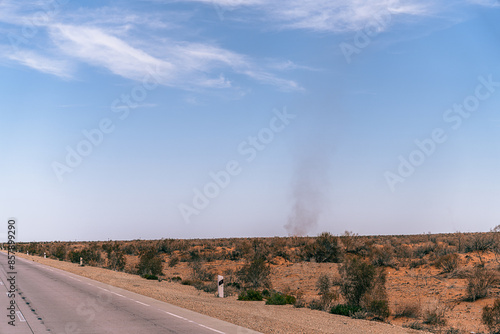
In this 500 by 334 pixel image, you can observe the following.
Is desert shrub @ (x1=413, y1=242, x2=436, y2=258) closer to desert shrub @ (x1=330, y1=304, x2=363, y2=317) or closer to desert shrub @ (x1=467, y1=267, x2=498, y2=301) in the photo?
desert shrub @ (x1=467, y1=267, x2=498, y2=301)

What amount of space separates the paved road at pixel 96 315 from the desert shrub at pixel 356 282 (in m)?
7.79

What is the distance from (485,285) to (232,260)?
96.0ft

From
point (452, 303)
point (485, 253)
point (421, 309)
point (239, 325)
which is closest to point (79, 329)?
point (239, 325)

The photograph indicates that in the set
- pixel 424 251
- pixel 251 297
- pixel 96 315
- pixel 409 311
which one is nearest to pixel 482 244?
pixel 424 251

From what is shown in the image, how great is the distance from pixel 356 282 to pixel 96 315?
11.4m

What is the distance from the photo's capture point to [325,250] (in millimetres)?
40719

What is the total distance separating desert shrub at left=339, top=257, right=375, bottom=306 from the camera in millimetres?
21031

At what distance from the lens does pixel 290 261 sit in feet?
138

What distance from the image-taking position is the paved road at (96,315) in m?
12.9

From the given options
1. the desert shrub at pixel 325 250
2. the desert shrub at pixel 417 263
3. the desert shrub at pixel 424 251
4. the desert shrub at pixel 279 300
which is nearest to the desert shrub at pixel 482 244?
the desert shrub at pixel 424 251

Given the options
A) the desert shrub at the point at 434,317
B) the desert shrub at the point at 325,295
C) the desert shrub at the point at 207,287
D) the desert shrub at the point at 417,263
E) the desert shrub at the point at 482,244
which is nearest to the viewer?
the desert shrub at the point at 434,317

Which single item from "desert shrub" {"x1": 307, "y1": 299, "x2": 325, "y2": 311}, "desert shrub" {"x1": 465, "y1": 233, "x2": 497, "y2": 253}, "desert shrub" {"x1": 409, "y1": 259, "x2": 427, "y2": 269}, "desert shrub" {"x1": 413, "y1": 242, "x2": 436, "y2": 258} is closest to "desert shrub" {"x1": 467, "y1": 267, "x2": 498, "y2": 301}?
"desert shrub" {"x1": 307, "y1": 299, "x2": 325, "y2": 311}

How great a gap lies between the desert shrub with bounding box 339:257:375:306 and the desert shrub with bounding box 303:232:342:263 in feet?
60.7

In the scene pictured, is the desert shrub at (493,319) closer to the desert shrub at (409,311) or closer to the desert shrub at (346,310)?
the desert shrub at (409,311)
